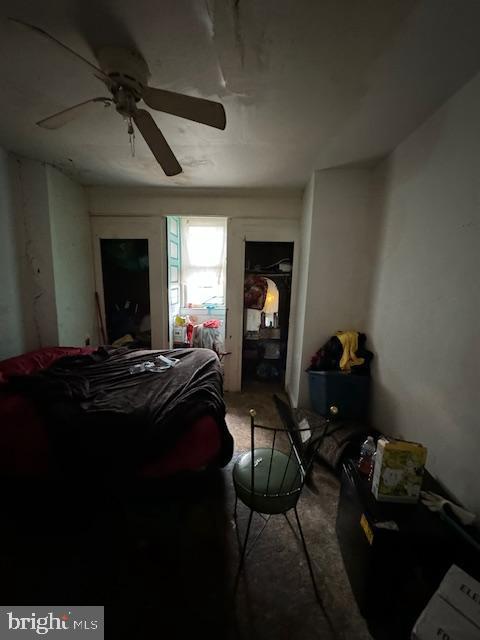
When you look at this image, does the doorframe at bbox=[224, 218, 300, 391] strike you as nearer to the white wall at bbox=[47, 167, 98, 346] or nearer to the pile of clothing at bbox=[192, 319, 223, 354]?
the pile of clothing at bbox=[192, 319, 223, 354]

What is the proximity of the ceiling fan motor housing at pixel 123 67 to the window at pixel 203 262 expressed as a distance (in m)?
2.64

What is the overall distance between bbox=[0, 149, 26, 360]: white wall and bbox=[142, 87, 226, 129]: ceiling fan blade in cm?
187

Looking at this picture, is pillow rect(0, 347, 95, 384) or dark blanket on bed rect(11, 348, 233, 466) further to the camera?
pillow rect(0, 347, 95, 384)

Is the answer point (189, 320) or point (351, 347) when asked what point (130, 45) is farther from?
point (189, 320)

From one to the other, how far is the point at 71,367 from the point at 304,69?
2.48 m

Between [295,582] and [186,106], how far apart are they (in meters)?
2.33

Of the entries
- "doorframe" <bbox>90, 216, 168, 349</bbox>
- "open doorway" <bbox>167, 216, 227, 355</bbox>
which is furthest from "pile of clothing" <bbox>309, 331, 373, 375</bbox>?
"doorframe" <bbox>90, 216, 168, 349</bbox>

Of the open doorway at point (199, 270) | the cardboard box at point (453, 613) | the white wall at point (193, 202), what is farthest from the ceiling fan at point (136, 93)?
the open doorway at point (199, 270)

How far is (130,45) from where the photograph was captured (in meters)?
1.04

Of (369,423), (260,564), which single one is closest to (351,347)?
(369,423)

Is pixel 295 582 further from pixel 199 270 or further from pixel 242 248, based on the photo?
pixel 199 270

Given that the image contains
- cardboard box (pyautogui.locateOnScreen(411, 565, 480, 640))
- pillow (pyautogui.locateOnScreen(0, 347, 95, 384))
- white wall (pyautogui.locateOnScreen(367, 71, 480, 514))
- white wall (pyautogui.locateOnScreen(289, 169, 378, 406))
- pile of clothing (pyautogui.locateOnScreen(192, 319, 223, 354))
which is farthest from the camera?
pile of clothing (pyautogui.locateOnScreen(192, 319, 223, 354))

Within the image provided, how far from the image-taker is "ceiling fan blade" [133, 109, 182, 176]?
118cm

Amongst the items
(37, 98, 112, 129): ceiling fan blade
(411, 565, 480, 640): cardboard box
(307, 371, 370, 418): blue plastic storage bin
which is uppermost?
(37, 98, 112, 129): ceiling fan blade
